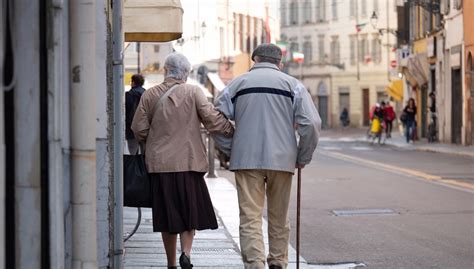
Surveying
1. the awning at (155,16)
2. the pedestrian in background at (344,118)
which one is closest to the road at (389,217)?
the awning at (155,16)

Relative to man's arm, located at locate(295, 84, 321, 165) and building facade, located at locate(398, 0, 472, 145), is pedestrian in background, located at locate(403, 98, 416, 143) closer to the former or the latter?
building facade, located at locate(398, 0, 472, 145)

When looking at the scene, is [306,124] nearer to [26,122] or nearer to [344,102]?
[26,122]

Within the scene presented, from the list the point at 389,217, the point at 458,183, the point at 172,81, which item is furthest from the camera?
the point at 458,183

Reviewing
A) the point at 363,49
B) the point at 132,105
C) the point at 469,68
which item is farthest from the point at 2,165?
the point at 363,49

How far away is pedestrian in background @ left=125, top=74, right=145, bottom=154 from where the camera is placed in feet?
48.4

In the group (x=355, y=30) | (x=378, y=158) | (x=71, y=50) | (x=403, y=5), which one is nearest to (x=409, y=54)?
(x=403, y=5)

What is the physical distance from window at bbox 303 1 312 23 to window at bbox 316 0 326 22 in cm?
89

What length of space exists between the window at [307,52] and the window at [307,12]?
1.79 meters

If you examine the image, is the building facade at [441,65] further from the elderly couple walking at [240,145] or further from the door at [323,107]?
the door at [323,107]

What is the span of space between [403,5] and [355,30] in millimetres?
31329

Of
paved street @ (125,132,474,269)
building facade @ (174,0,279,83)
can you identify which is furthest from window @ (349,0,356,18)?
paved street @ (125,132,474,269)

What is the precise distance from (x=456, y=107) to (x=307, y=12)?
167 ft

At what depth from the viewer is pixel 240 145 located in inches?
363

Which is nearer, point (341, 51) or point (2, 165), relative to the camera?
point (2, 165)
